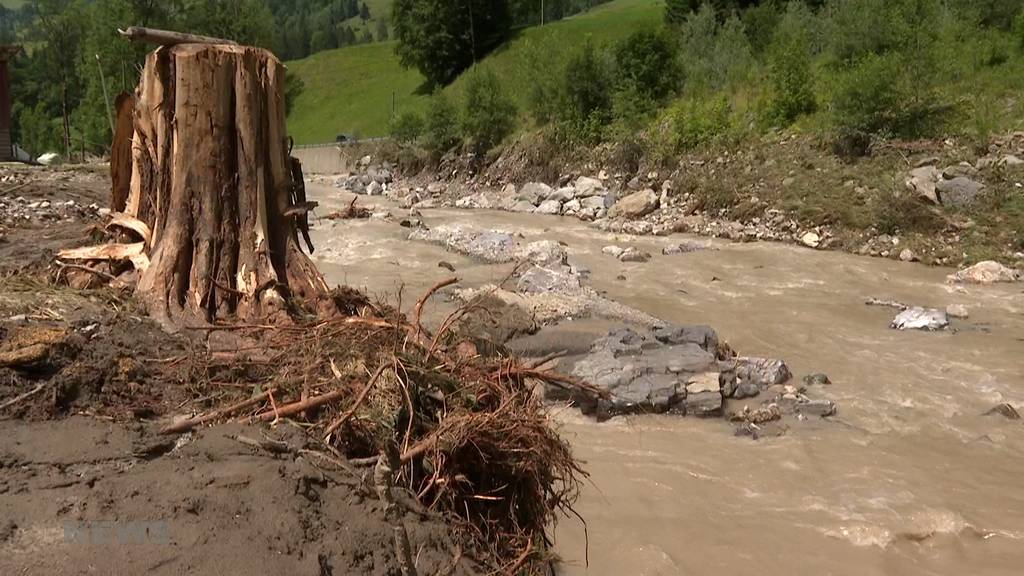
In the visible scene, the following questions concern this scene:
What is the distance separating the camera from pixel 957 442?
6602 mm

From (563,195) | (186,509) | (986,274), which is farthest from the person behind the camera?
(563,195)

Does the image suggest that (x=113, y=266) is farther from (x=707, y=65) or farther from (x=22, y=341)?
(x=707, y=65)

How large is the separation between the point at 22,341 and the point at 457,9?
52.0 metres

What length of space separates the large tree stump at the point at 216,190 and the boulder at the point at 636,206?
1522 cm

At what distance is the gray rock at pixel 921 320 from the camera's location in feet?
31.8

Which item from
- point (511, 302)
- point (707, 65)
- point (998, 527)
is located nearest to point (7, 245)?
point (511, 302)

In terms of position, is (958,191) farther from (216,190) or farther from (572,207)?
(216,190)

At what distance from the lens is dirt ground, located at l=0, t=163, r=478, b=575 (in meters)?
2.39

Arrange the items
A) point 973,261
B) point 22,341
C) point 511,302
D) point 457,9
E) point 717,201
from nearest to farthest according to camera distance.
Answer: point 22,341 < point 511,302 < point 973,261 < point 717,201 < point 457,9

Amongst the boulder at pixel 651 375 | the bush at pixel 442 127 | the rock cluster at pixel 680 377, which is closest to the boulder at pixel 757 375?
the rock cluster at pixel 680 377

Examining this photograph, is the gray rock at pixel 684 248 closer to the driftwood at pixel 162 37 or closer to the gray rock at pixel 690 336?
the gray rock at pixel 690 336

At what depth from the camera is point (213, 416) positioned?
9.91ft

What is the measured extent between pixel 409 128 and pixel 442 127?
3037 millimetres

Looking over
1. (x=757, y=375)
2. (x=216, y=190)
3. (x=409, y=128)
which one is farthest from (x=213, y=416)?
(x=409, y=128)
